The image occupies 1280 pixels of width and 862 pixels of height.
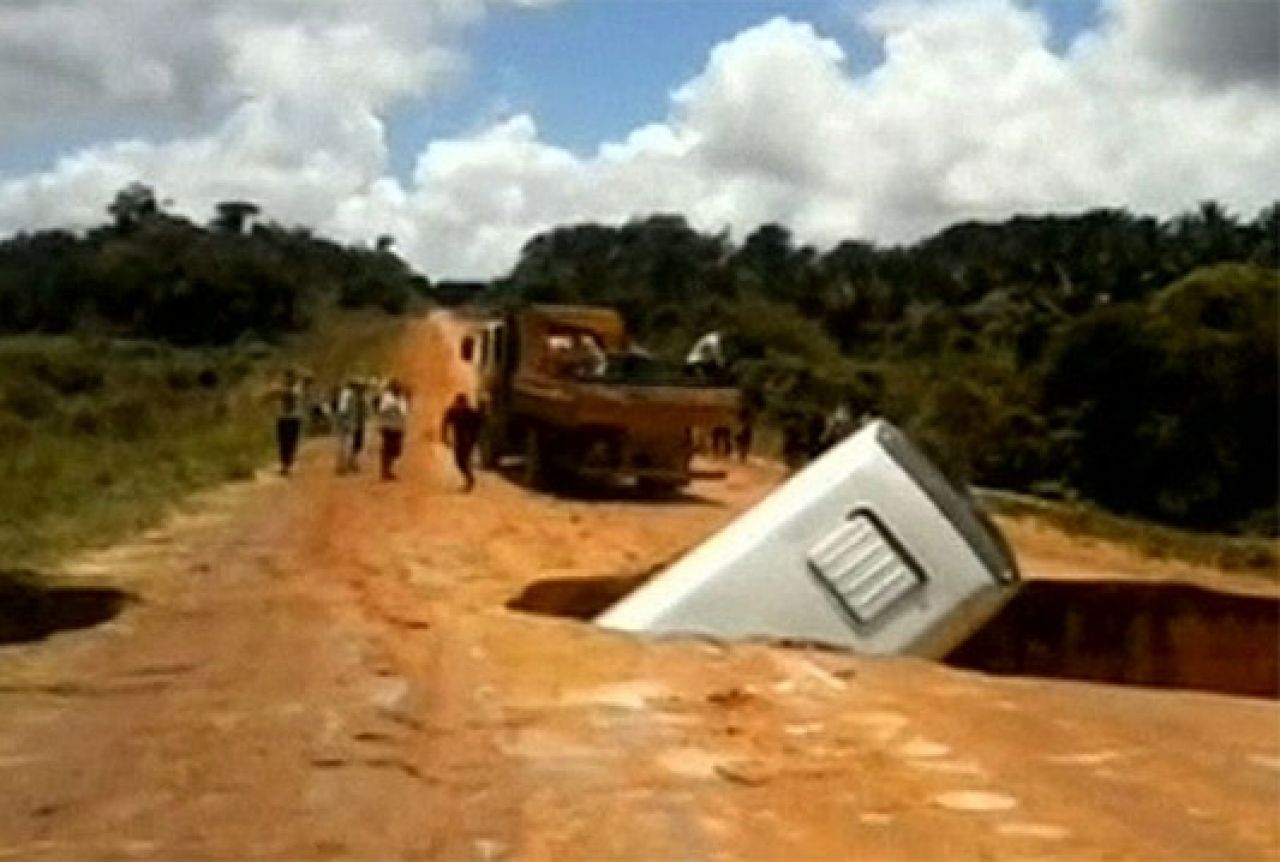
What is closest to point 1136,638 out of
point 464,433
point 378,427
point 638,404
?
point 638,404

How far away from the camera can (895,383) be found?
1770 inches

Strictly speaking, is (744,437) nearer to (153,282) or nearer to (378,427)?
(378,427)

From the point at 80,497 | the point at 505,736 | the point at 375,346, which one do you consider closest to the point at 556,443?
the point at 80,497

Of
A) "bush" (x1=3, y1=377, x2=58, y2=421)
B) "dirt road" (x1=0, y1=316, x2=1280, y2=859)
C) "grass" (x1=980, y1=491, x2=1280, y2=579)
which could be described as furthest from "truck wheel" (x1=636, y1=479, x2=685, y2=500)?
"bush" (x1=3, y1=377, x2=58, y2=421)

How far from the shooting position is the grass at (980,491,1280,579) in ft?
85.9

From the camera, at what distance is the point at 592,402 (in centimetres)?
2722

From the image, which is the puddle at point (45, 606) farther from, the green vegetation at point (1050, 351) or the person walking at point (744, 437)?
the person walking at point (744, 437)

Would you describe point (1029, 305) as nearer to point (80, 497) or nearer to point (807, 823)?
point (80, 497)

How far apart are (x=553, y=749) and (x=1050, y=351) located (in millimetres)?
33430

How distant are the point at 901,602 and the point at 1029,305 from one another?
40.8 metres

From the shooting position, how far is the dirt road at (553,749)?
26.2 ft

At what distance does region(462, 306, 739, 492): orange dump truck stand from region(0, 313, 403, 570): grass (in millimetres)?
3658

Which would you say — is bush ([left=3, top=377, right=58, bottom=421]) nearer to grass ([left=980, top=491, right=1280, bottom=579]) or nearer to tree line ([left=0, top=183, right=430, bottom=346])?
tree line ([left=0, top=183, right=430, bottom=346])

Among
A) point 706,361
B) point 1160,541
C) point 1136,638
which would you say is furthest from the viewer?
point 706,361
